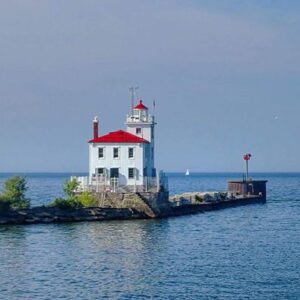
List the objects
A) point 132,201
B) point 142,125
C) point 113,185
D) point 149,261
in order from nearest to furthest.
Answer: point 149,261, point 132,201, point 113,185, point 142,125

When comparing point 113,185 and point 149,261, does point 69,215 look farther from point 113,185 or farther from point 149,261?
point 149,261

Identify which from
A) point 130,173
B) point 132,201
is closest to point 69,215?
point 132,201

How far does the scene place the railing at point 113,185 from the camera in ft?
252

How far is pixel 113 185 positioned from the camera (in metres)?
76.9

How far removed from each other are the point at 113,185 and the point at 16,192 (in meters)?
8.19

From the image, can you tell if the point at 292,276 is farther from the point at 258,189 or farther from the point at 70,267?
the point at 258,189

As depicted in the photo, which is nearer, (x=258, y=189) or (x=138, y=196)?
(x=138, y=196)

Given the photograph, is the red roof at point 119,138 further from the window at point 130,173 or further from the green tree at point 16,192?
the green tree at point 16,192

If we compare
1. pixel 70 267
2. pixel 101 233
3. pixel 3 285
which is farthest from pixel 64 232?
pixel 3 285

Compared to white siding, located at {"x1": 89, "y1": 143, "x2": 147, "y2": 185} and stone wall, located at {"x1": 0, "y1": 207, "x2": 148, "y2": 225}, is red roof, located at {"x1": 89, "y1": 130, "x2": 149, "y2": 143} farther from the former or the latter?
stone wall, located at {"x1": 0, "y1": 207, "x2": 148, "y2": 225}

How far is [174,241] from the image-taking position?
59438mm

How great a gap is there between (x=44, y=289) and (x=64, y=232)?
2370 cm

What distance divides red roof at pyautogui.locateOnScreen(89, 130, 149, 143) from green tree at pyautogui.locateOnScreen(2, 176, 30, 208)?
8.18 m

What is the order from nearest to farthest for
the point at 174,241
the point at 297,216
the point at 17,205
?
the point at 174,241 < the point at 17,205 < the point at 297,216
